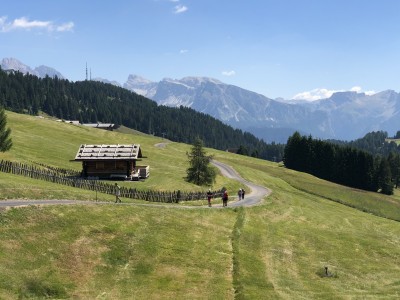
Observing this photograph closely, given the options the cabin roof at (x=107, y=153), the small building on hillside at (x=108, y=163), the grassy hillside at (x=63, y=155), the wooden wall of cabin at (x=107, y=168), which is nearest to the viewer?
the grassy hillside at (x=63, y=155)

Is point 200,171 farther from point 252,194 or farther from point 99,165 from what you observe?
Result: point 99,165

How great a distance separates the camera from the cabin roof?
240 feet

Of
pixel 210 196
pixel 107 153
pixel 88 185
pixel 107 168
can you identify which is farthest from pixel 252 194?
pixel 88 185

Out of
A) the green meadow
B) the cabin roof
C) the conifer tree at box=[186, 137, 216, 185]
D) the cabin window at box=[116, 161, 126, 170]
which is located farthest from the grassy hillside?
the green meadow

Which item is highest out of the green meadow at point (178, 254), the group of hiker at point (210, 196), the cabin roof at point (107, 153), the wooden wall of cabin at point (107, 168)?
the cabin roof at point (107, 153)

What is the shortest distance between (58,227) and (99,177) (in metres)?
41.5

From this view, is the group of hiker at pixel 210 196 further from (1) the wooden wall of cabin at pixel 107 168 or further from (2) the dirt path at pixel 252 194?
(1) the wooden wall of cabin at pixel 107 168

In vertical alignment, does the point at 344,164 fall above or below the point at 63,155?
above

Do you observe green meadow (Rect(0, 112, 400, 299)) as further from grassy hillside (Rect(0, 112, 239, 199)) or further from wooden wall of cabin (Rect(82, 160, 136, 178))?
wooden wall of cabin (Rect(82, 160, 136, 178))

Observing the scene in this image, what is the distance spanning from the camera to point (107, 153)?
7444cm

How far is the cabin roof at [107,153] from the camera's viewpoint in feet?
240

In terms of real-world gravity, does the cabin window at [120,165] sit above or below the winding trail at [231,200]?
above

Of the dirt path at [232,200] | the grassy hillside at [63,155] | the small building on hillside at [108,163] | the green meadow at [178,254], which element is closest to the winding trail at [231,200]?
the dirt path at [232,200]

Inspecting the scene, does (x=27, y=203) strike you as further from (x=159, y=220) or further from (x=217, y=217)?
(x=217, y=217)
